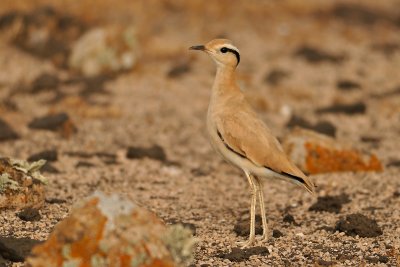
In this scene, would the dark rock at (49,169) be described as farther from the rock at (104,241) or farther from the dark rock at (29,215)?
the rock at (104,241)

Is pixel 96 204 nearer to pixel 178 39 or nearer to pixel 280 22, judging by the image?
pixel 178 39

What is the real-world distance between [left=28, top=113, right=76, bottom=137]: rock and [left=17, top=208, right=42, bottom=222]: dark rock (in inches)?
162

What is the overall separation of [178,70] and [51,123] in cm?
415

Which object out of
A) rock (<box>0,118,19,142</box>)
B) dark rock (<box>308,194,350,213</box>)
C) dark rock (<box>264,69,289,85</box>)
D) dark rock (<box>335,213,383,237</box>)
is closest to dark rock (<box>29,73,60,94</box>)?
rock (<box>0,118,19,142</box>)

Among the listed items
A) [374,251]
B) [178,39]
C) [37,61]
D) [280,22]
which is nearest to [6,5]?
[37,61]

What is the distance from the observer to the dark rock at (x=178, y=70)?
574 inches

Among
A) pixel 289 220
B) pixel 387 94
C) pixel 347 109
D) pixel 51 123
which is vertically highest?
pixel 387 94

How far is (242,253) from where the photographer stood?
6406mm

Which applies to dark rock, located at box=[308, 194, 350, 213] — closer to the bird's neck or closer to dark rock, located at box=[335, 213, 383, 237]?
dark rock, located at box=[335, 213, 383, 237]

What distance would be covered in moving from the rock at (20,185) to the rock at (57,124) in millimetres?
3665

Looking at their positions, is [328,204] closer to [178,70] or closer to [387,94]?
[387,94]

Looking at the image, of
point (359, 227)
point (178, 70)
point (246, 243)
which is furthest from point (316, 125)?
point (246, 243)

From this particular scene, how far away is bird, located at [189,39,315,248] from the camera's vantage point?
682cm

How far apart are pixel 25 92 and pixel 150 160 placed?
3748 mm
